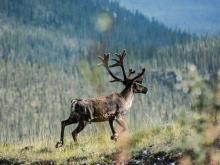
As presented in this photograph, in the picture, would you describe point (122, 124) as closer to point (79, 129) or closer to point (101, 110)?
point (101, 110)

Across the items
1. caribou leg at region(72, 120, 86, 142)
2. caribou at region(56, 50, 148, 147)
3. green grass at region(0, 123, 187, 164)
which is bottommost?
green grass at region(0, 123, 187, 164)

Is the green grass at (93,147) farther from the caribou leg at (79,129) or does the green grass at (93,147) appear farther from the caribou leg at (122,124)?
the caribou leg at (122,124)

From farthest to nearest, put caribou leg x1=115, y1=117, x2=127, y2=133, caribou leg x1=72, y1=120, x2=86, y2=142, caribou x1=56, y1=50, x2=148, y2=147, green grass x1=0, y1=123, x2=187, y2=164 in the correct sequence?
caribou leg x1=115, y1=117, x2=127, y2=133
caribou x1=56, y1=50, x2=148, y2=147
caribou leg x1=72, y1=120, x2=86, y2=142
green grass x1=0, y1=123, x2=187, y2=164

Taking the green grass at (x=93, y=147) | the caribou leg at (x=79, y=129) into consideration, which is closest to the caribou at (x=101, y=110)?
the caribou leg at (x=79, y=129)

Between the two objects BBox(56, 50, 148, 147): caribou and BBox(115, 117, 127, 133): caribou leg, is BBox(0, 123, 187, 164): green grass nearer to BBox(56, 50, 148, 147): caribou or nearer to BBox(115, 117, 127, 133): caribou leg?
BBox(56, 50, 148, 147): caribou

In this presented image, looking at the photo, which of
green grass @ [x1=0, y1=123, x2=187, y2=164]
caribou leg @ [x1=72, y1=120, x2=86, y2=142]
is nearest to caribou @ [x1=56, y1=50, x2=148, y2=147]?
caribou leg @ [x1=72, y1=120, x2=86, y2=142]

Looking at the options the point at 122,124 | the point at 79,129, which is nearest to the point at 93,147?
the point at 79,129

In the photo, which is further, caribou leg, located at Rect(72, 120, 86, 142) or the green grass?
caribou leg, located at Rect(72, 120, 86, 142)

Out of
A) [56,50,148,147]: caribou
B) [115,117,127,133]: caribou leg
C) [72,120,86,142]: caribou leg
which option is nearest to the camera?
[72,120,86,142]: caribou leg

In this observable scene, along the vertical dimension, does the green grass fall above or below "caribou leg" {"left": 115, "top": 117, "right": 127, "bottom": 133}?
below

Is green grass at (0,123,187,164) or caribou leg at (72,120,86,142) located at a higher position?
caribou leg at (72,120,86,142)

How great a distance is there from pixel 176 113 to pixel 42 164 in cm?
657

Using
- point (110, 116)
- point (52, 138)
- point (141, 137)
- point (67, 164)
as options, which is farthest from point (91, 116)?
point (67, 164)

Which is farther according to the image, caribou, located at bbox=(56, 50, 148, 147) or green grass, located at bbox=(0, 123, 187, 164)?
caribou, located at bbox=(56, 50, 148, 147)
